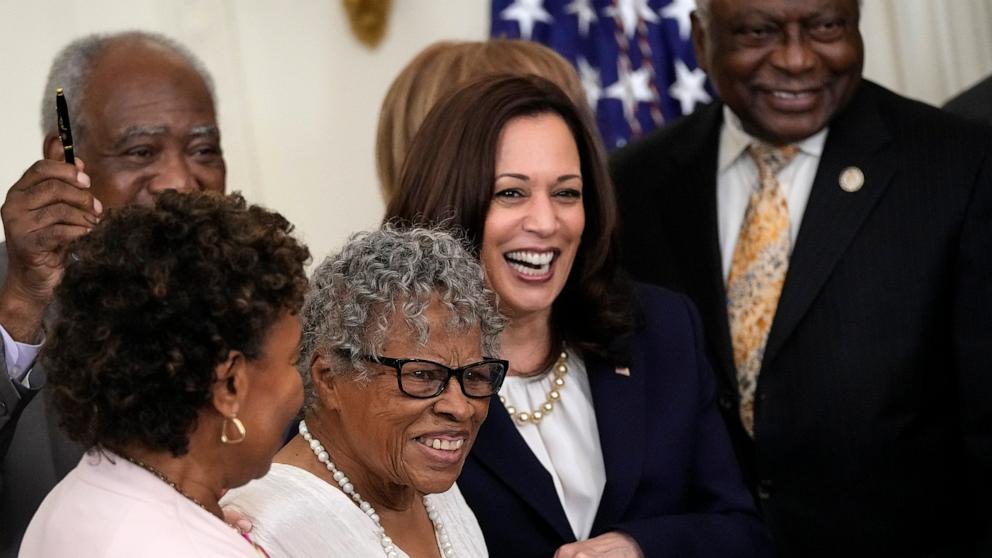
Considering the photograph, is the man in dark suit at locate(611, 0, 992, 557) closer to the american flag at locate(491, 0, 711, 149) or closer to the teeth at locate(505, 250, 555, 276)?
the teeth at locate(505, 250, 555, 276)

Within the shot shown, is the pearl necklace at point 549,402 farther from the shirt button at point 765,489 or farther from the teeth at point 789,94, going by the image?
the teeth at point 789,94

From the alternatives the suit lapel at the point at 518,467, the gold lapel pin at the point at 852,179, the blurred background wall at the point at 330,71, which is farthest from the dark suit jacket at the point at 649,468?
the blurred background wall at the point at 330,71

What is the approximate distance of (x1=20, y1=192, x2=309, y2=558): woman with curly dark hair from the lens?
1.92m

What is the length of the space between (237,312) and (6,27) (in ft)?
11.3

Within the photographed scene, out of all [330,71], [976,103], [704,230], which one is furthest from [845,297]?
[330,71]

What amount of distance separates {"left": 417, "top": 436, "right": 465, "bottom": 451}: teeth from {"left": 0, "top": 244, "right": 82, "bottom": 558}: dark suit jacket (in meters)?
0.79

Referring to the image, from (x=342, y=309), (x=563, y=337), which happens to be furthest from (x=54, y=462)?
(x=563, y=337)

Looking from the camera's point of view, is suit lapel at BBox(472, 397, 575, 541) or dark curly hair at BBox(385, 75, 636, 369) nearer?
suit lapel at BBox(472, 397, 575, 541)

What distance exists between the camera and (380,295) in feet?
8.37

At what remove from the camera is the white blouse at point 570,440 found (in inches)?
124

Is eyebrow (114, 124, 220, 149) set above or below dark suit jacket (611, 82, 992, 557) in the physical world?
above

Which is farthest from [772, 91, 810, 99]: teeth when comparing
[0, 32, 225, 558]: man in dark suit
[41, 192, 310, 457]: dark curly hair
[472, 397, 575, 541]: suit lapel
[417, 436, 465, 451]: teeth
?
[41, 192, 310, 457]: dark curly hair

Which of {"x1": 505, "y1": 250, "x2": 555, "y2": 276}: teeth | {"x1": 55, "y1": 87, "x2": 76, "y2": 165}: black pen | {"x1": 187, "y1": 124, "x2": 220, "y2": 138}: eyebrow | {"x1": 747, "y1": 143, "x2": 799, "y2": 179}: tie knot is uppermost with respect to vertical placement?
{"x1": 55, "y1": 87, "x2": 76, "y2": 165}: black pen

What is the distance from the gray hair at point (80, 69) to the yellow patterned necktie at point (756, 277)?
142 centimetres
